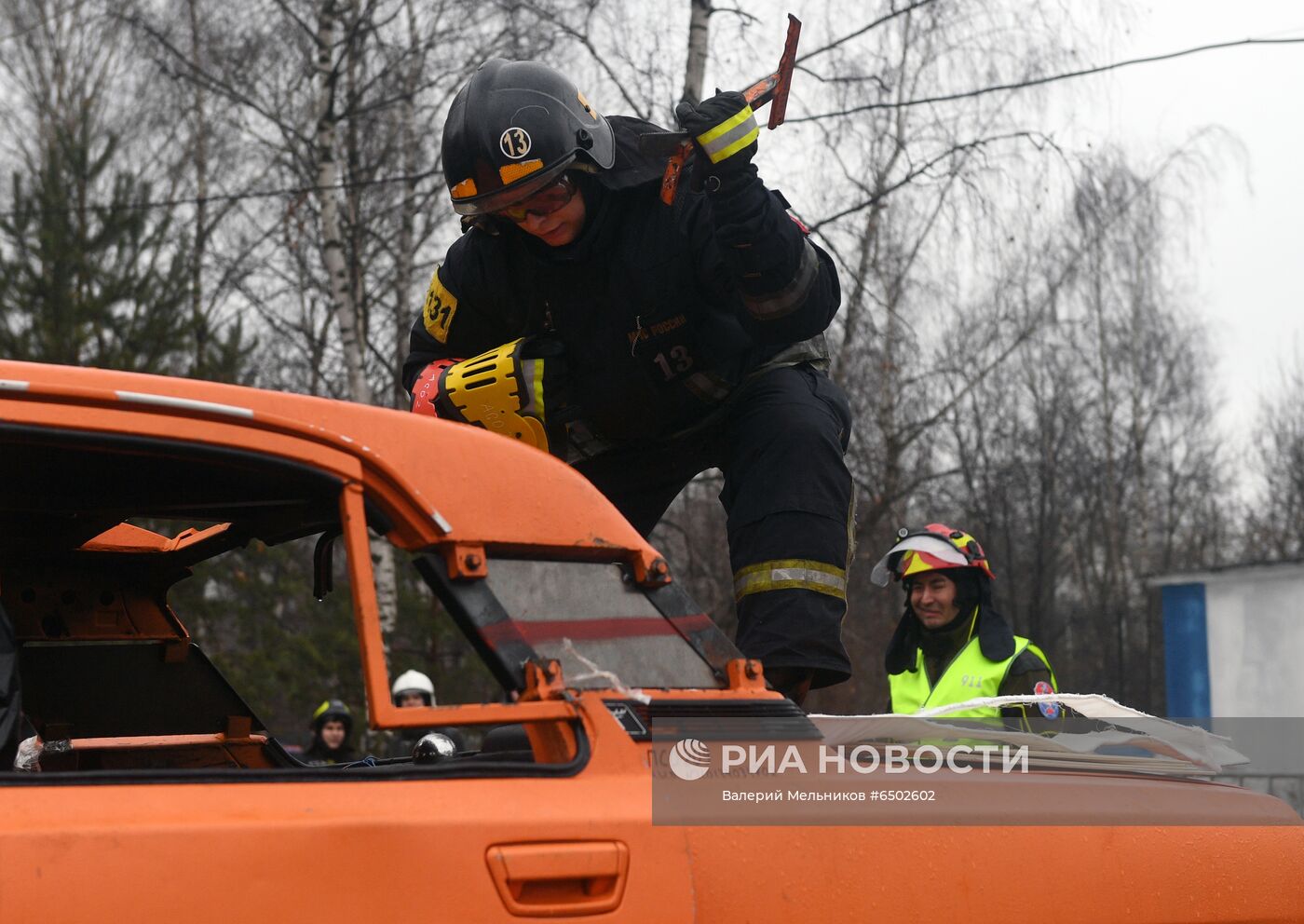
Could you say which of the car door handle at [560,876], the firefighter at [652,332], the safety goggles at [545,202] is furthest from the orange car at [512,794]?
the safety goggles at [545,202]

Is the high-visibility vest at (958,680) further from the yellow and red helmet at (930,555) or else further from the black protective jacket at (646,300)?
the black protective jacket at (646,300)

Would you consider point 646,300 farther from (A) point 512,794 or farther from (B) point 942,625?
(B) point 942,625

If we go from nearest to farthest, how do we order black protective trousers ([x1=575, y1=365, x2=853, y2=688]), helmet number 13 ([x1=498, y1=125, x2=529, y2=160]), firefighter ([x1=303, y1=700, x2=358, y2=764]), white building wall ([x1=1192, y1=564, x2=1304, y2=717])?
black protective trousers ([x1=575, y1=365, x2=853, y2=688])
helmet number 13 ([x1=498, y1=125, x2=529, y2=160])
firefighter ([x1=303, y1=700, x2=358, y2=764])
white building wall ([x1=1192, y1=564, x2=1304, y2=717])

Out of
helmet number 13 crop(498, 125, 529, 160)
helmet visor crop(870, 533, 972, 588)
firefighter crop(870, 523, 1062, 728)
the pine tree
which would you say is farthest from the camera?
the pine tree

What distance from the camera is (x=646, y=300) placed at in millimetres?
3133

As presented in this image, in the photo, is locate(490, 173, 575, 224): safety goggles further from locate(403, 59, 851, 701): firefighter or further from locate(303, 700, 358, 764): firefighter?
locate(303, 700, 358, 764): firefighter

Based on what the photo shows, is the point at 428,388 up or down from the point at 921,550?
up

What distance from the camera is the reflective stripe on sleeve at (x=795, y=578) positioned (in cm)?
273

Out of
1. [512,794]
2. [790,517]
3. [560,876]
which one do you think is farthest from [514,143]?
[560,876]

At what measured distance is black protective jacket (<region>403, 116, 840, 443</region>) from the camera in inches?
119

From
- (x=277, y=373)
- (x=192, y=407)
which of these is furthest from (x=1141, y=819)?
(x=277, y=373)

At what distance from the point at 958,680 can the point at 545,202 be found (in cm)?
277

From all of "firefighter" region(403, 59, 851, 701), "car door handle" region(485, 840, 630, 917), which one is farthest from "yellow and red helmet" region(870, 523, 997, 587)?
"car door handle" region(485, 840, 630, 917)

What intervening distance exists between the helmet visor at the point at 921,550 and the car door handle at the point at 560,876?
351 cm
